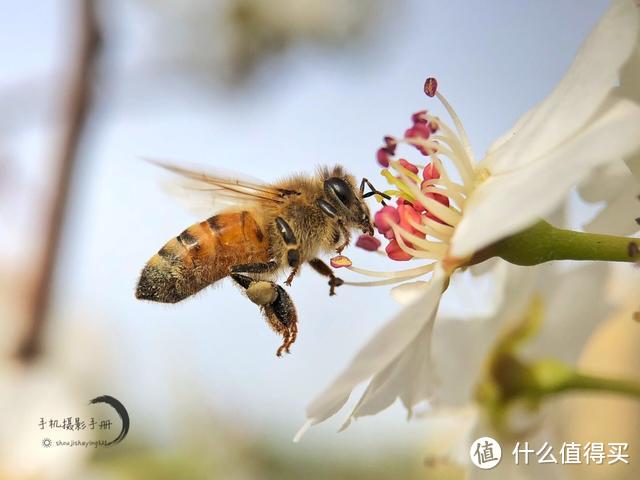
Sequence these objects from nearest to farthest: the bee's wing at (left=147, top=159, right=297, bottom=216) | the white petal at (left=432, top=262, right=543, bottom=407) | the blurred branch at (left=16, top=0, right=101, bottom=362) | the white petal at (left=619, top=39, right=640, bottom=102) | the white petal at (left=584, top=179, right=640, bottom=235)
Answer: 1. the white petal at (left=619, top=39, right=640, bottom=102)
2. the white petal at (left=584, top=179, right=640, bottom=235)
3. the bee's wing at (left=147, top=159, right=297, bottom=216)
4. the white petal at (left=432, top=262, right=543, bottom=407)
5. the blurred branch at (left=16, top=0, right=101, bottom=362)

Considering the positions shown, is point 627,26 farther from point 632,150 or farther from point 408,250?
point 408,250

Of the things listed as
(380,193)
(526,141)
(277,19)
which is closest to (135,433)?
(277,19)

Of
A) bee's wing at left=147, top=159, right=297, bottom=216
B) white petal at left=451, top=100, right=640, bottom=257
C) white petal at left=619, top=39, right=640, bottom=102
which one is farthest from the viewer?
bee's wing at left=147, top=159, right=297, bottom=216

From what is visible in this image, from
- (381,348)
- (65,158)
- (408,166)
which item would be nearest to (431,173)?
(408,166)

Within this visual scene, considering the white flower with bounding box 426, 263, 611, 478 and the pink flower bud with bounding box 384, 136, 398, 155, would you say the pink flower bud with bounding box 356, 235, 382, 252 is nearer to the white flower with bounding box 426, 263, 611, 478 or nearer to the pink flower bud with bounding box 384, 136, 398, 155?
the pink flower bud with bounding box 384, 136, 398, 155

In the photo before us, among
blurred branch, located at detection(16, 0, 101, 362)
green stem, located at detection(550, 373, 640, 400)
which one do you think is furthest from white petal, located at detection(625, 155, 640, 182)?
blurred branch, located at detection(16, 0, 101, 362)

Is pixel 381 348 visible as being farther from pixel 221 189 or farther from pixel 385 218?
pixel 221 189

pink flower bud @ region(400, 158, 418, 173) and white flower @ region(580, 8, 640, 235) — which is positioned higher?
pink flower bud @ region(400, 158, 418, 173)

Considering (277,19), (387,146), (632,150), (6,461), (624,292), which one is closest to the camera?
(632,150)
